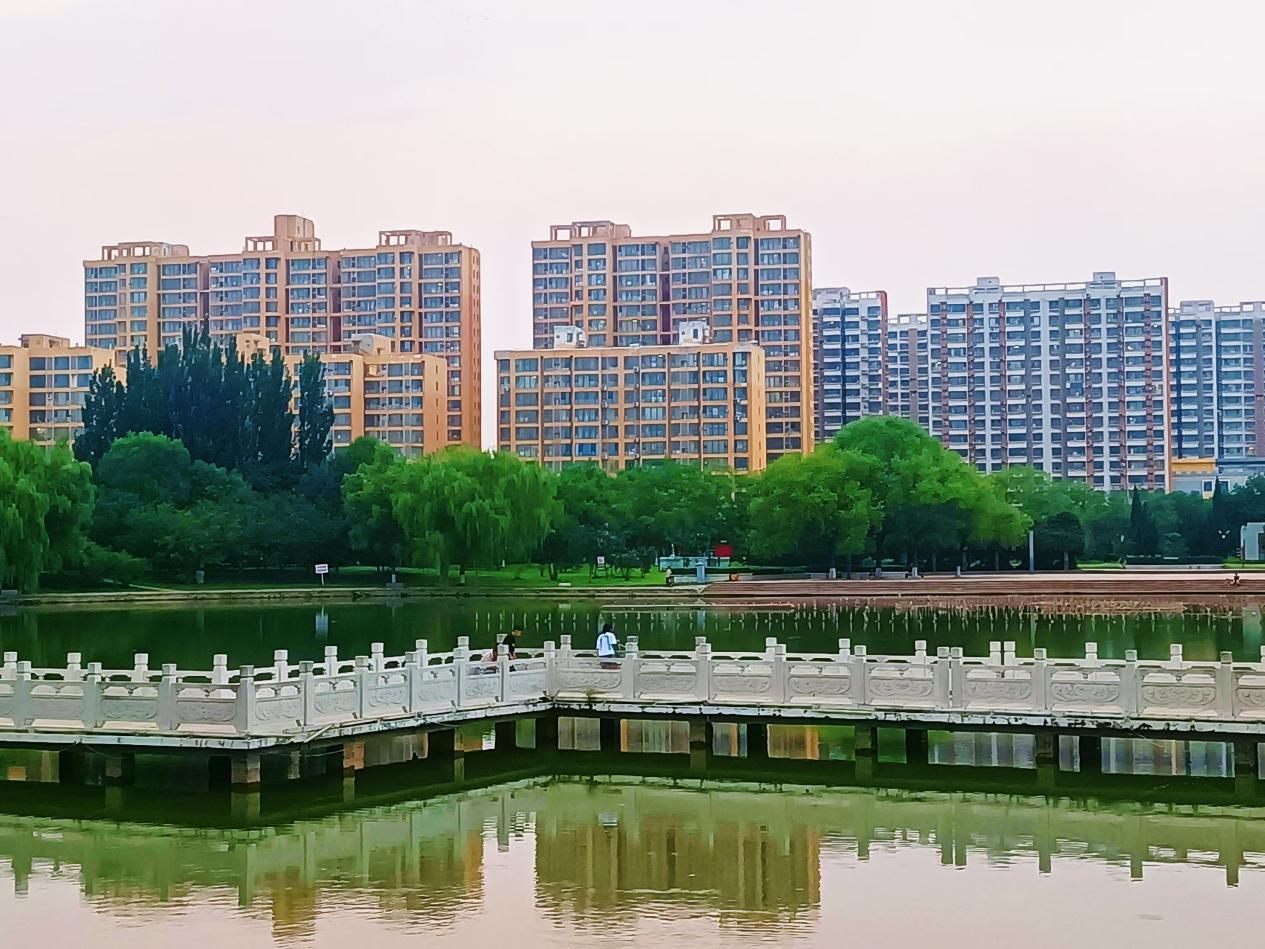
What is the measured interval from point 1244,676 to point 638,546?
4995 cm

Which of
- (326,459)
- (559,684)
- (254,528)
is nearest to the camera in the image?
(559,684)

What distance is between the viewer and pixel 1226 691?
16219mm

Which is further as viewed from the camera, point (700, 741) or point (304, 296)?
point (304, 296)

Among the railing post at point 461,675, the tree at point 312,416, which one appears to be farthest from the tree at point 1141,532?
the railing post at point 461,675

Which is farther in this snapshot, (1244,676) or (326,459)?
(326,459)

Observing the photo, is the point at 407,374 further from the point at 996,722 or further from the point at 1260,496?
the point at 996,722

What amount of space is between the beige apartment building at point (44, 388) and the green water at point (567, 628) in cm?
4794

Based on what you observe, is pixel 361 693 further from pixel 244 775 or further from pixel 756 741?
pixel 756 741

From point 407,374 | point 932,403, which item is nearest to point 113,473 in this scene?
point 407,374

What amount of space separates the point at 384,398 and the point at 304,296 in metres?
13.8

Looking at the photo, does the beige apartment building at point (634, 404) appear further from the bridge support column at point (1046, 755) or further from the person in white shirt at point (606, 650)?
the bridge support column at point (1046, 755)

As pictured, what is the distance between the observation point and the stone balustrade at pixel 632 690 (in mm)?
15852

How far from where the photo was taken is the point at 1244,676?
16.4 meters

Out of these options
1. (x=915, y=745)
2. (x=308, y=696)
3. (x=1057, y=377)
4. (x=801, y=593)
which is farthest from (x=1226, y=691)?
(x=1057, y=377)
